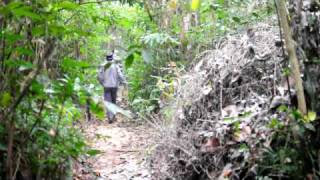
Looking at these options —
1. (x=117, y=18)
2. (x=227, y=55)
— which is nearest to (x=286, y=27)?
(x=227, y=55)

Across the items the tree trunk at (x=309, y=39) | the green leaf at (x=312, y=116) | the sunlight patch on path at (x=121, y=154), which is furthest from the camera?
the sunlight patch on path at (x=121, y=154)

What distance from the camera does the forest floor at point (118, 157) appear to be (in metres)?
4.71

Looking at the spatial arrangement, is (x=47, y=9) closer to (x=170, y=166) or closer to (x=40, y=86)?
(x=40, y=86)

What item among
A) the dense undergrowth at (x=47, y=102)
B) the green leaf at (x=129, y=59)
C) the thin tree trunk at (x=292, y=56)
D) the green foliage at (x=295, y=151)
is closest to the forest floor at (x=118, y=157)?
the dense undergrowth at (x=47, y=102)

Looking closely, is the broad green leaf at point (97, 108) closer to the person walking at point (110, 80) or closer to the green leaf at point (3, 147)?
the green leaf at point (3, 147)

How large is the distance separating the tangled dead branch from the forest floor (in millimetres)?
480

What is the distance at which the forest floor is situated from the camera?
4.71 m

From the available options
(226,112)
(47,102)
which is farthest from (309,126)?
(47,102)

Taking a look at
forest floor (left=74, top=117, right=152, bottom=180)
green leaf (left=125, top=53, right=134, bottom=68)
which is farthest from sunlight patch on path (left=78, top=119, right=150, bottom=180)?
green leaf (left=125, top=53, right=134, bottom=68)

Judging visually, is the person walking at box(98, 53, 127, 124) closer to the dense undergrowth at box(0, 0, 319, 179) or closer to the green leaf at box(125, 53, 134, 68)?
the dense undergrowth at box(0, 0, 319, 179)

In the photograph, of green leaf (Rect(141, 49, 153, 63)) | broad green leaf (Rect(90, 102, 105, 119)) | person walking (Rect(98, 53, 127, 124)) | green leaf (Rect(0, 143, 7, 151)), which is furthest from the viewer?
person walking (Rect(98, 53, 127, 124))

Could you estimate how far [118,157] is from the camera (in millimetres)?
5938

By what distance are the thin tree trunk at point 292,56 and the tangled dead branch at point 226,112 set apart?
1.28 ft

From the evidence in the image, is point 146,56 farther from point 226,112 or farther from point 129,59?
point 226,112
